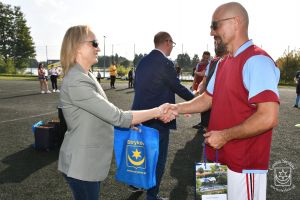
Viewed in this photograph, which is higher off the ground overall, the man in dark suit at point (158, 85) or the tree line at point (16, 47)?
Answer: the tree line at point (16, 47)

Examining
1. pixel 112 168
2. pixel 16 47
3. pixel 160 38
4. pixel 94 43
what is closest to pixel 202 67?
pixel 112 168

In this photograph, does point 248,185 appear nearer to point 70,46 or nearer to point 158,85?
point 70,46

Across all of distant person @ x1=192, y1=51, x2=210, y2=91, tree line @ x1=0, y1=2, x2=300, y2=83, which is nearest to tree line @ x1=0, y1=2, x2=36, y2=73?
tree line @ x1=0, y1=2, x2=300, y2=83

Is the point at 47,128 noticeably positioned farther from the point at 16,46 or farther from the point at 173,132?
the point at 16,46

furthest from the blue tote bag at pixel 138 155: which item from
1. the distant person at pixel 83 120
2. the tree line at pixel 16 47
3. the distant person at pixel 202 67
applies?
the tree line at pixel 16 47

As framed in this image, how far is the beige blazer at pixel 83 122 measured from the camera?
2.48 m

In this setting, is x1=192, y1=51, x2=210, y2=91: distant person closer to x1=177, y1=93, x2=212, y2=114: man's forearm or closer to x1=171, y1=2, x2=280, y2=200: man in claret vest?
x1=177, y1=93, x2=212, y2=114: man's forearm

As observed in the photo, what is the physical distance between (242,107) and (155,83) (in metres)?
2.06

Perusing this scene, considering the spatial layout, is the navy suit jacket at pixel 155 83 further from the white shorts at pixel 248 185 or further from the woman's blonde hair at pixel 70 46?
the white shorts at pixel 248 185

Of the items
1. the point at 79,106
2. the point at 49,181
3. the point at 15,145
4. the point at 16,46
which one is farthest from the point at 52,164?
the point at 16,46

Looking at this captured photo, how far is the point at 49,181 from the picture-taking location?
527cm

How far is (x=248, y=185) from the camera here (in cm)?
236

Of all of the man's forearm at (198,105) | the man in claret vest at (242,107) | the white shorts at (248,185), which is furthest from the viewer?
the man's forearm at (198,105)

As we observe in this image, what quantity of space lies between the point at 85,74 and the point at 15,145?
5.76 meters
